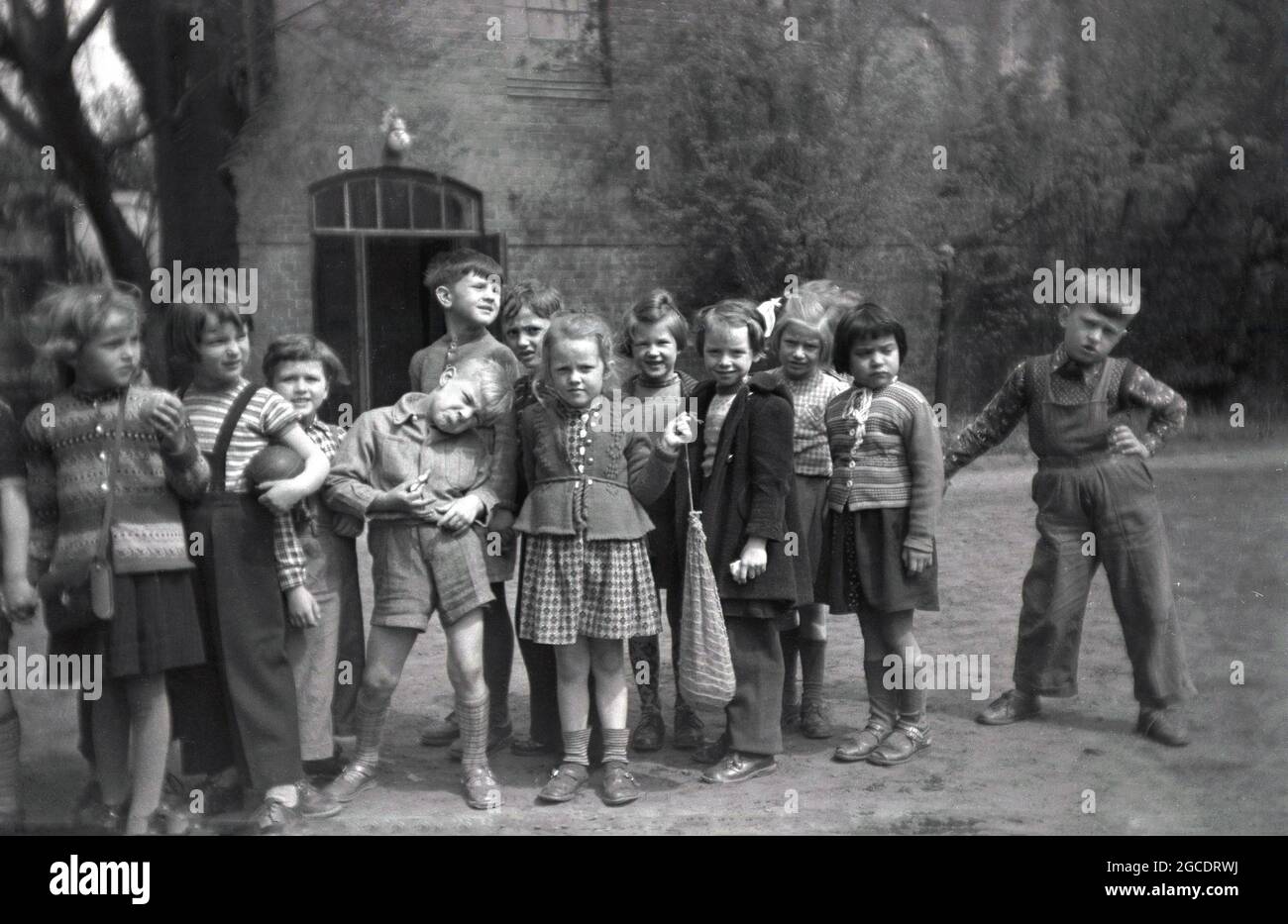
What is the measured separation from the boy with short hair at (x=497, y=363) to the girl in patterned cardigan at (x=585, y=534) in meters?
0.08

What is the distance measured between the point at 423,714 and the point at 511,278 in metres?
1.61

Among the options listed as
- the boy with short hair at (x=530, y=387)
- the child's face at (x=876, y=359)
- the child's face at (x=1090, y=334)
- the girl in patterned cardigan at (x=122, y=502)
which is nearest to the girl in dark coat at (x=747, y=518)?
the child's face at (x=876, y=359)

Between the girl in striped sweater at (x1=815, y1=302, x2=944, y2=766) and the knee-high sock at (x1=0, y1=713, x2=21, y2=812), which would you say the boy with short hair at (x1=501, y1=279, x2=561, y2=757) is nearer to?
the girl in striped sweater at (x1=815, y1=302, x2=944, y2=766)

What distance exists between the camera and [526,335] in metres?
3.97

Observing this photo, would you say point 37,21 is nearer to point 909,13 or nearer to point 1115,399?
point 909,13

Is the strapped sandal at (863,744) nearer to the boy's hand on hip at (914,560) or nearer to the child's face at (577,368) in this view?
the boy's hand on hip at (914,560)

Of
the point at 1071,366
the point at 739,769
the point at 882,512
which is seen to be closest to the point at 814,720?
the point at 739,769

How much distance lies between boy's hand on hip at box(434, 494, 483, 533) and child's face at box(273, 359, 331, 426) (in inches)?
19.4

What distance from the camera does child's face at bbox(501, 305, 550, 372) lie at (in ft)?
13.0

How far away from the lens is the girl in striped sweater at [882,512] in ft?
12.5

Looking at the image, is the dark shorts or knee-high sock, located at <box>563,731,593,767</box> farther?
knee-high sock, located at <box>563,731,593,767</box>

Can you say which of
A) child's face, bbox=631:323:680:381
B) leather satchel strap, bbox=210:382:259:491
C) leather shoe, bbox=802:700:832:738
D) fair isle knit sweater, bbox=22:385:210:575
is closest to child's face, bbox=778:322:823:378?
child's face, bbox=631:323:680:381

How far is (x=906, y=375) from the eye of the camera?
5090mm

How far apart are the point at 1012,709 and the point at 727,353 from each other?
160 cm
